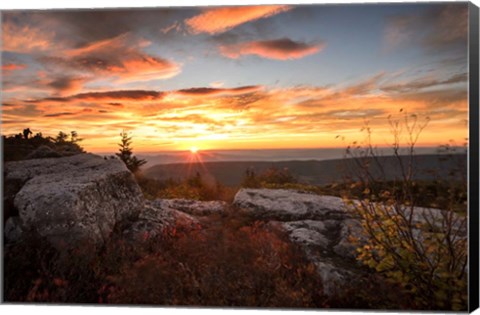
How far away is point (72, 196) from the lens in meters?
7.54

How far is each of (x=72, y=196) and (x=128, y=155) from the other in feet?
3.46

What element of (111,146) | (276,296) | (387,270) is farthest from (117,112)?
(387,270)

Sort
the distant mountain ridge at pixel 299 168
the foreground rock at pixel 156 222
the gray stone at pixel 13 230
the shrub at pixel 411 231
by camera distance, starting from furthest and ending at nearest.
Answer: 1. the foreground rock at pixel 156 222
2. the gray stone at pixel 13 230
3. the distant mountain ridge at pixel 299 168
4. the shrub at pixel 411 231

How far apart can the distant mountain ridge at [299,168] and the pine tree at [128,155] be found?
0.46 feet

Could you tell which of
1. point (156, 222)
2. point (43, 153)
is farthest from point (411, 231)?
point (43, 153)

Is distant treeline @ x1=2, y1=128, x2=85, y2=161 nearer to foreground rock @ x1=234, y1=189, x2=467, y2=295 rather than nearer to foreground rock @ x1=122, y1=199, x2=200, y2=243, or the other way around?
foreground rock @ x1=122, y1=199, x2=200, y2=243

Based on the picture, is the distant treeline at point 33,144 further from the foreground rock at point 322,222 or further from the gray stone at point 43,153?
the foreground rock at point 322,222

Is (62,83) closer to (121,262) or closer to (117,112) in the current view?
(117,112)

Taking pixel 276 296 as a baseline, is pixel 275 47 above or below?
above

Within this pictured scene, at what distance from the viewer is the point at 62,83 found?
816 cm

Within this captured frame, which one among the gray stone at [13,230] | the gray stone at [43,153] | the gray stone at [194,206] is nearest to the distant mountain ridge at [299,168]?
the gray stone at [194,206]

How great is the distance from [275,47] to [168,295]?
10.5 ft

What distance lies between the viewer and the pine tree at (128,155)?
8250 mm

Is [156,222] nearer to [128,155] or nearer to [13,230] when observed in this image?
[128,155]
